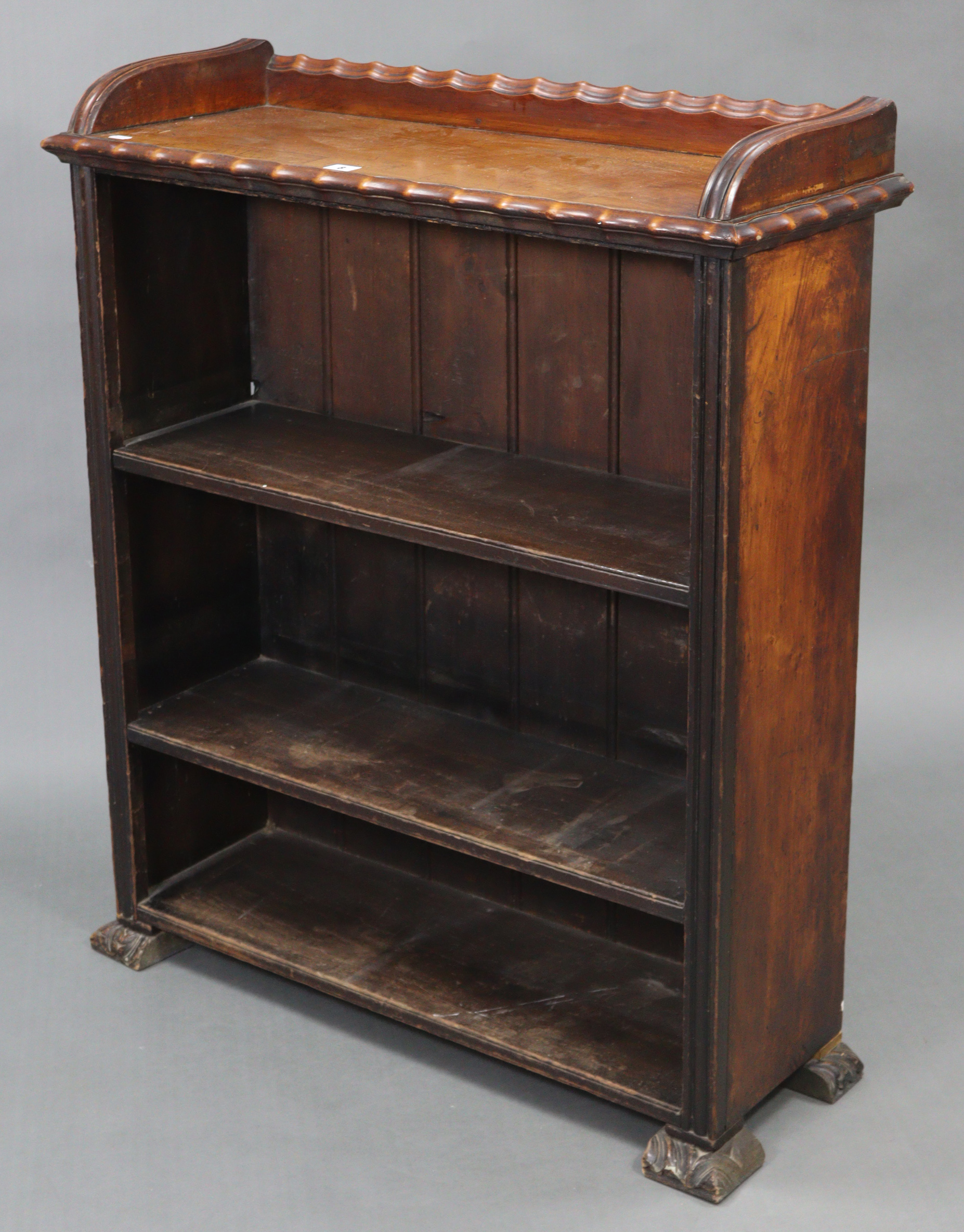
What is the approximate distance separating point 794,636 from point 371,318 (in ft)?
3.13

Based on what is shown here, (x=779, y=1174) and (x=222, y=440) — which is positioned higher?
(x=222, y=440)

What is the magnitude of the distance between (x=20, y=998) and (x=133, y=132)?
4.66ft

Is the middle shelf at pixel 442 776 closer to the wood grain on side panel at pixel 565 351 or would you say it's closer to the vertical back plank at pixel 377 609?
the vertical back plank at pixel 377 609

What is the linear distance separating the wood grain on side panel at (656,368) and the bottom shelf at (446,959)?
820mm

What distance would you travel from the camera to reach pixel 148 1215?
2.85 metres

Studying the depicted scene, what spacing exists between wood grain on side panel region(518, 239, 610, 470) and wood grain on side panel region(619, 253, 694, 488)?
4 cm

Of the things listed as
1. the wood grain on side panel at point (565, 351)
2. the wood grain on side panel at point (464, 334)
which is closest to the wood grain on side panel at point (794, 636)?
the wood grain on side panel at point (565, 351)

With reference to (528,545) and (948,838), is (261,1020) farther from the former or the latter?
(948,838)

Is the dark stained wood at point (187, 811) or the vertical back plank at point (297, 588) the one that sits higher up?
the vertical back plank at point (297, 588)

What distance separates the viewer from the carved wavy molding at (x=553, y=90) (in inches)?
111

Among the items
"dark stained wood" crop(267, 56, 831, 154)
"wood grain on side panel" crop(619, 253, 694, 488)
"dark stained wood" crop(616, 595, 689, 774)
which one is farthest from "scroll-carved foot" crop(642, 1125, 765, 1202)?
"dark stained wood" crop(267, 56, 831, 154)

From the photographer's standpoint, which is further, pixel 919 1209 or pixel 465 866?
pixel 465 866

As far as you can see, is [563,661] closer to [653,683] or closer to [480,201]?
[653,683]

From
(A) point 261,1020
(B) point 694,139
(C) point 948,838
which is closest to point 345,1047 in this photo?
(A) point 261,1020
